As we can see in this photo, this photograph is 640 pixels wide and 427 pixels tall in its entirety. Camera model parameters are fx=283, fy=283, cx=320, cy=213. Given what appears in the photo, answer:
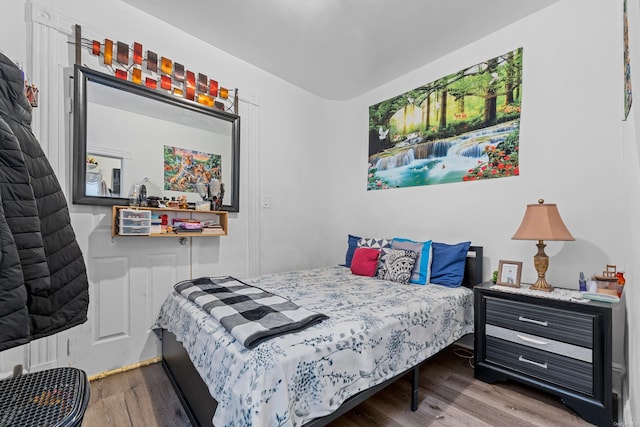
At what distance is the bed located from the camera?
3.47ft

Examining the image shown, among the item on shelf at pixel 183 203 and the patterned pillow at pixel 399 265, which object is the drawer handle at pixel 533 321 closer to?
the patterned pillow at pixel 399 265

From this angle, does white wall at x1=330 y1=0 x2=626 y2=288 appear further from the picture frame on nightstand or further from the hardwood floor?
the hardwood floor

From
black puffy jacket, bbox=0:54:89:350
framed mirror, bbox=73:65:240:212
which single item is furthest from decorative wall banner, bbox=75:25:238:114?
black puffy jacket, bbox=0:54:89:350

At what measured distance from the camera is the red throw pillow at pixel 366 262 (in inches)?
105

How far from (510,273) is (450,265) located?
44cm

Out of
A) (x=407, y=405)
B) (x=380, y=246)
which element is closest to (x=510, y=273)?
(x=380, y=246)

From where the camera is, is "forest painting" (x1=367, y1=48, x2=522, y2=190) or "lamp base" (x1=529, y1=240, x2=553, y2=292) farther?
"forest painting" (x1=367, y1=48, x2=522, y2=190)

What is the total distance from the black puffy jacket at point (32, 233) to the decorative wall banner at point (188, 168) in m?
1.39

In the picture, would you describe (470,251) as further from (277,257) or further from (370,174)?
(277,257)

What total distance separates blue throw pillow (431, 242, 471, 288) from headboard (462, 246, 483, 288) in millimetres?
94

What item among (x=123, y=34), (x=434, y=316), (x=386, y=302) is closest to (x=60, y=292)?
(x=386, y=302)

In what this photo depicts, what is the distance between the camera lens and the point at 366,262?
271cm

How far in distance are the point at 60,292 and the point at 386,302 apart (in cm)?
160

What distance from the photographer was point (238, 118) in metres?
2.77
